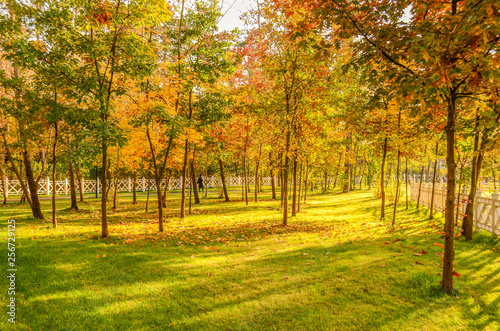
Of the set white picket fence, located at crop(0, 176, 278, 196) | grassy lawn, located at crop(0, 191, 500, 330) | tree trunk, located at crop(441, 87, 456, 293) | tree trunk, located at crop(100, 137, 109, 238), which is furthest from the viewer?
white picket fence, located at crop(0, 176, 278, 196)

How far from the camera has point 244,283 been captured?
4.68 meters

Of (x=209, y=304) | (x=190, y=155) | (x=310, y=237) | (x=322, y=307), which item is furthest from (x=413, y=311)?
(x=190, y=155)

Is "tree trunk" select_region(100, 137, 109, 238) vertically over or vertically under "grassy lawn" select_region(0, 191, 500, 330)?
over

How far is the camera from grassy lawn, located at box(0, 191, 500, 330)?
3467 millimetres

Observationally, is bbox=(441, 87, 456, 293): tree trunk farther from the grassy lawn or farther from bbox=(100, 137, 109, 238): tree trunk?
bbox=(100, 137, 109, 238): tree trunk

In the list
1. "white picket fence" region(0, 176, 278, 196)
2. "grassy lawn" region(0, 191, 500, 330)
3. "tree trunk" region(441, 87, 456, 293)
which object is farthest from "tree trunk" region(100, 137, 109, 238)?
"white picket fence" region(0, 176, 278, 196)

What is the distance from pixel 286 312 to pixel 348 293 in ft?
4.06

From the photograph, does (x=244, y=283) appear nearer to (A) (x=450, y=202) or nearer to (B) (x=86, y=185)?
(A) (x=450, y=202)

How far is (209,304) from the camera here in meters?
3.90

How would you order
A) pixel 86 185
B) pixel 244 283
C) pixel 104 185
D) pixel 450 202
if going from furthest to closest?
pixel 86 185, pixel 104 185, pixel 244 283, pixel 450 202

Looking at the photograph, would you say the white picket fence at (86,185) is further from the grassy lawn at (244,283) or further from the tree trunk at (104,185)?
the grassy lawn at (244,283)

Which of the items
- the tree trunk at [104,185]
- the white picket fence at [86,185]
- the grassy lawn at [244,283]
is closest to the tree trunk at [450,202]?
the grassy lawn at [244,283]

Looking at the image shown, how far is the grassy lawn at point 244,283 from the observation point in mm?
3467

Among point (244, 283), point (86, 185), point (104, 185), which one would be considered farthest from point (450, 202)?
point (86, 185)
